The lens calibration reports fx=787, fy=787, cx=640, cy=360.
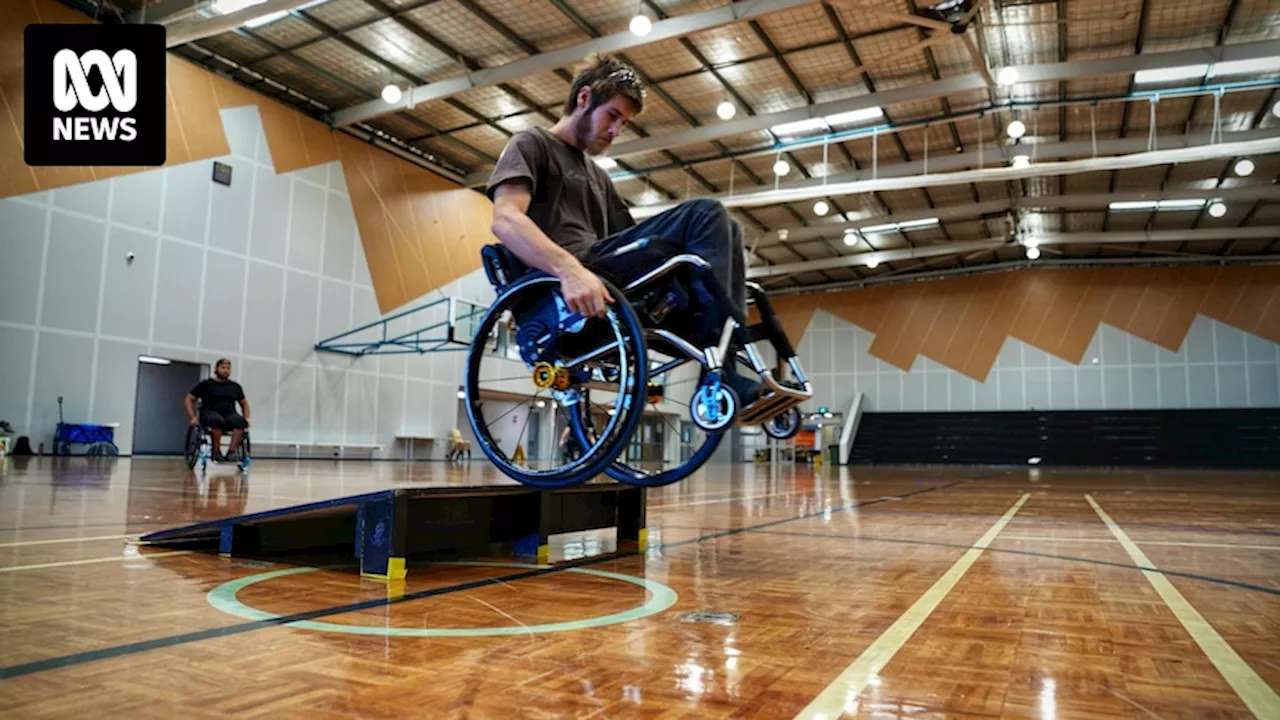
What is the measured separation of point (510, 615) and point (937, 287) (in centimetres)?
3362

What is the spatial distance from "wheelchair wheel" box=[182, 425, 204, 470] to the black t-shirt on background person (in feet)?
Answer: 1.58

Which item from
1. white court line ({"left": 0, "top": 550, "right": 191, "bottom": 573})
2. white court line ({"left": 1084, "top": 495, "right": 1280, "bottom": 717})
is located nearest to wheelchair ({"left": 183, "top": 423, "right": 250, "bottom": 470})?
white court line ({"left": 0, "top": 550, "right": 191, "bottom": 573})

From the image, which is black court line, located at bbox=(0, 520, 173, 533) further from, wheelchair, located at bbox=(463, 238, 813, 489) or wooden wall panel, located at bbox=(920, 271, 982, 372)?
wooden wall panel, located at bbox=(920, 271, 982, 372)

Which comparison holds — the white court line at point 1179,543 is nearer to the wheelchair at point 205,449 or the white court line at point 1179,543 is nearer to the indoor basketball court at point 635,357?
Answer: the indoor basketball court at point 635,357

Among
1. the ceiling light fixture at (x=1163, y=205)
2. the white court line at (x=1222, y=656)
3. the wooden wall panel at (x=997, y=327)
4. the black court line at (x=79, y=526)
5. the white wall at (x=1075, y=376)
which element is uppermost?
the ceiling light fixture at (x=1163, y=205)

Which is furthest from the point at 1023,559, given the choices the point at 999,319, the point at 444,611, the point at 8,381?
the point at 999,319

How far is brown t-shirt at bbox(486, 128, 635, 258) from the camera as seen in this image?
2.96m

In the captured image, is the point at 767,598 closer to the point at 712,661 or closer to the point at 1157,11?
the point at 712,661

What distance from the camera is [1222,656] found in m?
1.84

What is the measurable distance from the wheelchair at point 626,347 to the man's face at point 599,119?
577 mm

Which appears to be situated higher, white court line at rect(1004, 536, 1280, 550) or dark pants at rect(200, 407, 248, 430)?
dark pants at rect(200, 407, 248, 430)

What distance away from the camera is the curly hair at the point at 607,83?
3129 millimetres

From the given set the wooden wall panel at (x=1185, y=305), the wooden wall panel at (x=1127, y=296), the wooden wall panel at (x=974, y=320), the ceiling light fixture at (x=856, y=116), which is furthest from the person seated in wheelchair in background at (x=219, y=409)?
the wooden wall panel at (x=1185, y=305)

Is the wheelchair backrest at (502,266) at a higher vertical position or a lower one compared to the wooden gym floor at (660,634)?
higher
